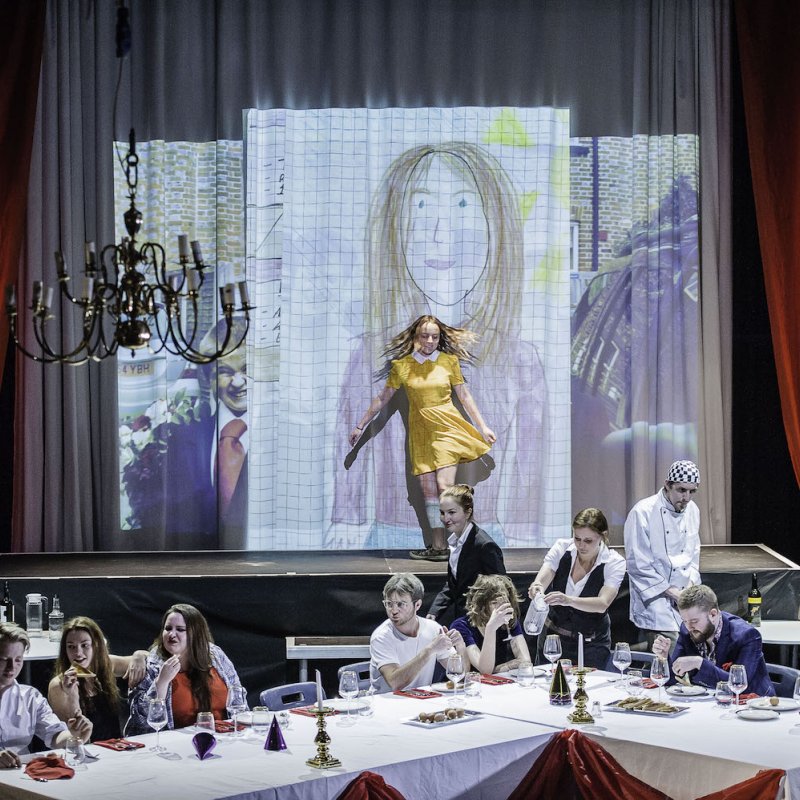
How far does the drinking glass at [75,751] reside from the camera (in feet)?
13.0

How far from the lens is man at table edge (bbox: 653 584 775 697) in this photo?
4816mm

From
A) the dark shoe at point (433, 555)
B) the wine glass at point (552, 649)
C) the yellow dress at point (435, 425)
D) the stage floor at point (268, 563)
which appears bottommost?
the wine glass at point (552, 649)

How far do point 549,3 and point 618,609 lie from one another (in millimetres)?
3921

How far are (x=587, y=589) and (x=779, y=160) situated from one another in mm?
3510

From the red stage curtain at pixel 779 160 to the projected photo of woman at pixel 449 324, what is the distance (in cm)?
148

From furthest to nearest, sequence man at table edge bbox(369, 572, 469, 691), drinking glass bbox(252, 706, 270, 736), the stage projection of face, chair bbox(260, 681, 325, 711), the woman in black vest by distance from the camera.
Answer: the stage projection of face, the woman in black vest, man at table edge bbox(369, 572, 469, 691), chair bbox(260, 681, 325, 711), drinking glass bbox(252, 706, 270, 736)

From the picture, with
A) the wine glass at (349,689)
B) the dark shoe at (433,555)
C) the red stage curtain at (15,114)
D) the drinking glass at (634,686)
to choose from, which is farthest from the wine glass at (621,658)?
the red stage curtain at (15,114)

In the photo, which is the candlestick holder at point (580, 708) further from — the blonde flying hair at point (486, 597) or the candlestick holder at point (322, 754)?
the candlestick holder at point (322, 754)

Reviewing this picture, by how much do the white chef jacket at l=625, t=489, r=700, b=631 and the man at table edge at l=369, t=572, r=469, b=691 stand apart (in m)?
1.28

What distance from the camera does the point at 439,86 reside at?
8336mm

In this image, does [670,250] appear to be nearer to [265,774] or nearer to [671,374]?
[671,374]

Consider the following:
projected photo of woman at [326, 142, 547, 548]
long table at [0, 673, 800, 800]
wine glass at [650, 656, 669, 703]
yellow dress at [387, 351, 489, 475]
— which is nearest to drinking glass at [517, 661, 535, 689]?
long table at [0, 673, 800, 800]

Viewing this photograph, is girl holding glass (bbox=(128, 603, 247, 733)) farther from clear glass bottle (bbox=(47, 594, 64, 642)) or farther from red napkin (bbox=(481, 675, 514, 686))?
clear glass bottle (bbox=(47, 594, 64, 642))

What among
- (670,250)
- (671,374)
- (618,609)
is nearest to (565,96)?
(670,250)
